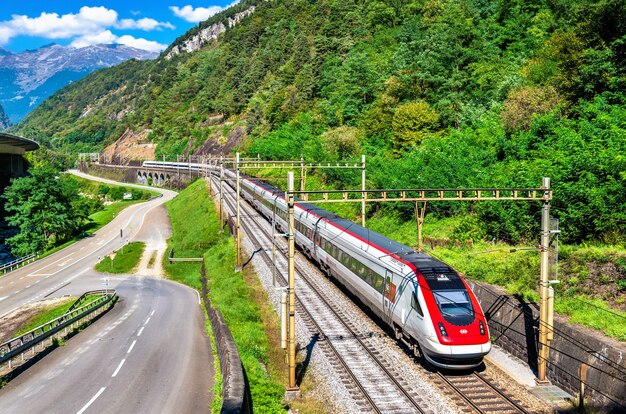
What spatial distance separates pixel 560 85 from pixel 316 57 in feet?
249

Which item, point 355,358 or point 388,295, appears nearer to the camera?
point 355,358

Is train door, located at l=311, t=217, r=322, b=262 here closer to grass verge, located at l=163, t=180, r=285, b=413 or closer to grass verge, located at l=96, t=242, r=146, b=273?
grass verge, located at l=163, t=180, r=285, b=413

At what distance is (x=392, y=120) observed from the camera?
2202 inches

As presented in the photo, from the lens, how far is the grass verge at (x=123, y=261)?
56972 millimetres

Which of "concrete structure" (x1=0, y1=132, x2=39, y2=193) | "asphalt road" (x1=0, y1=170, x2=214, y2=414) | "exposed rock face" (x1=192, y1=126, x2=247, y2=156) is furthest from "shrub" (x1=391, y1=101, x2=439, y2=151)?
"exposed rock face" (x1=192, y1=126, x2=247, y2=156)

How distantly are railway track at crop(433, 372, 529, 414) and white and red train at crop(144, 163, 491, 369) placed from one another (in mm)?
630

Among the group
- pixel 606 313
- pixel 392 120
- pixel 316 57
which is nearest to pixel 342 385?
pixel 606 313

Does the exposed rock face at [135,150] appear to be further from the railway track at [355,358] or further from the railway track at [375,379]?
the railway track at [375,379]

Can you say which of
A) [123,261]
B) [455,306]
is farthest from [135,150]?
[455,306]

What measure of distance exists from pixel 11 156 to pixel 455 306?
286 ft

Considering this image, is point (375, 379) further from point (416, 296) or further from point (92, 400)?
point (92, 400)

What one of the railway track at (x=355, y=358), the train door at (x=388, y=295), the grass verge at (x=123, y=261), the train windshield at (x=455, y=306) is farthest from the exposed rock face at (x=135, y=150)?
the train windshield at (x=455, y=306)

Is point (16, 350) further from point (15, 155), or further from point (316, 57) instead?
point (316, 57)

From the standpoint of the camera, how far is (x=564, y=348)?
17344 mm
